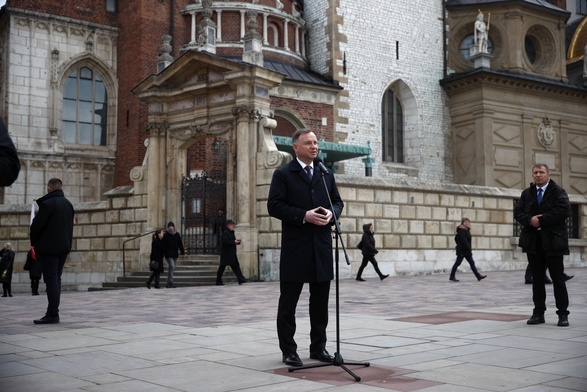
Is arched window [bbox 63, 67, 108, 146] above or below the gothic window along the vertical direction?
below

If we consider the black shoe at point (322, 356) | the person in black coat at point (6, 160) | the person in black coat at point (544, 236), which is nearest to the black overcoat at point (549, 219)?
the person in black coat at point (544, 236)

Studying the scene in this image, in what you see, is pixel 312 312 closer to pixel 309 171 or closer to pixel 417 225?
pixel 309 171

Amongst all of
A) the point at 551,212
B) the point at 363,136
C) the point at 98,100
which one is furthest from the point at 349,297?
the point at 98,100

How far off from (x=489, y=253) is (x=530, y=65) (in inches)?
628

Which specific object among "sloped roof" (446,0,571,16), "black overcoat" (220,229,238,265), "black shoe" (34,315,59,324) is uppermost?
"sloped roof" (446,0,571,16)

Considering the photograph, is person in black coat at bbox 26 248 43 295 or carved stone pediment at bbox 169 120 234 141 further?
carved stone pediment at bbox 169 120 234 141

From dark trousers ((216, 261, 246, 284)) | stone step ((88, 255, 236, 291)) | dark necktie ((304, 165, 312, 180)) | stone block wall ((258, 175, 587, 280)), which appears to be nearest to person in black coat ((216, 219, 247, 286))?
dark trousers ((216, 261, 246, 284))

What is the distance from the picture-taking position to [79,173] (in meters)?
30.6

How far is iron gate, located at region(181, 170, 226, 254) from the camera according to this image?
20.3 m

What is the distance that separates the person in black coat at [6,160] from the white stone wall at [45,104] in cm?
2604

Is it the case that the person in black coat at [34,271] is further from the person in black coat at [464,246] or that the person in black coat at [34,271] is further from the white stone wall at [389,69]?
the white stone wall at [389,69]

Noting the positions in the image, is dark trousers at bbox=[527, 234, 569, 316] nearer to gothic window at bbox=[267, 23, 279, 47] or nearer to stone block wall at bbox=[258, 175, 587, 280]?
stone block wall at bbox=[258, 175, 587, 280]

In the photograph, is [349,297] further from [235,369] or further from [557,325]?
[235,369]

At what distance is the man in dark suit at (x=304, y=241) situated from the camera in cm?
633
